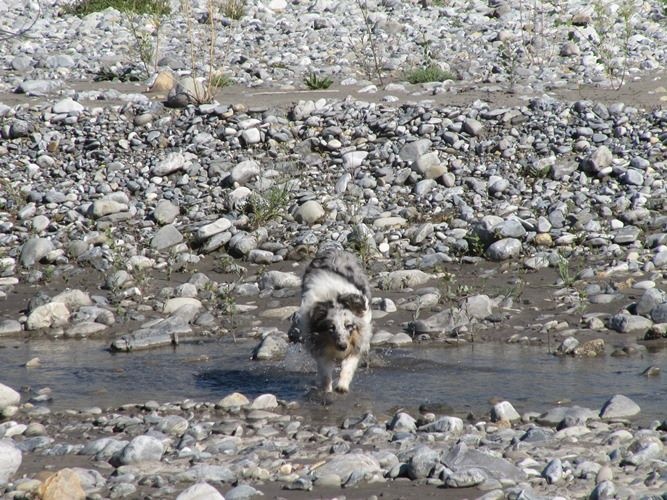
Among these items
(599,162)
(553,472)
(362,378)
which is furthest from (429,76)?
(553,472)

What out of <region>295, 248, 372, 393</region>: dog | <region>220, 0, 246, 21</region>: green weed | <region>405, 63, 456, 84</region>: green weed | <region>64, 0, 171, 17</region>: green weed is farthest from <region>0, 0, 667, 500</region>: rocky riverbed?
<region>64, 0, 171, 17</region>: green weed

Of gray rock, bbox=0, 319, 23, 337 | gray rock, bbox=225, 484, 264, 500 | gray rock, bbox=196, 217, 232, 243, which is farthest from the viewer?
gray rock, bbox=196, 217, 232, 243

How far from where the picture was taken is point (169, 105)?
582 inches

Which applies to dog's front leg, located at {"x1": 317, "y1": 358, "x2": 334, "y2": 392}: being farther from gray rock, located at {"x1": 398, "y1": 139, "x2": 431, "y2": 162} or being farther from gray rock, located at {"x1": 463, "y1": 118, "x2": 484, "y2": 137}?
gray rock, located at {"x1": 463, "y1": 118, "x2": 484, "y2": 137}

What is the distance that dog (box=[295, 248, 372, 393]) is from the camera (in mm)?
8242

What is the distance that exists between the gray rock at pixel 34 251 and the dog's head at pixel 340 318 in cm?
455

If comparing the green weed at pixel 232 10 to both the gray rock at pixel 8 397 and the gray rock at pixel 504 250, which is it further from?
the gray rock at pixel 8 397

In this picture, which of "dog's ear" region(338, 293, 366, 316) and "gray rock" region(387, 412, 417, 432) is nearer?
"gray rock" region(387, 412, 417, 432)

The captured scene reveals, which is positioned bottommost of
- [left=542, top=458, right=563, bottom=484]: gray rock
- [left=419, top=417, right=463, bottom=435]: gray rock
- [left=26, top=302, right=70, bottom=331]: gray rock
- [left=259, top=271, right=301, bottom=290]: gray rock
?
[left=26, top=302, right=70, bottom=331]: gray rock

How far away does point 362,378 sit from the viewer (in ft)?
28.4

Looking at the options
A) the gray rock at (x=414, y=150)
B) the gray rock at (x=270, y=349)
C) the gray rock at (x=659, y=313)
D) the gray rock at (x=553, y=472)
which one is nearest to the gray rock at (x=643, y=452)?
the gray rock at (x=553, y=472)

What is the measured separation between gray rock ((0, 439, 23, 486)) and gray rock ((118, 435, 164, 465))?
577 mm

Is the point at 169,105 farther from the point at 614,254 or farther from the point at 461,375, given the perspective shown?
the point at 461,375

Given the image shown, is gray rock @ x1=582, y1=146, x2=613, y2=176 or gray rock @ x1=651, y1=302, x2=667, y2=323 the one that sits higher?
gray rock @ x1=582, y1=146, x2=613, y2=176
